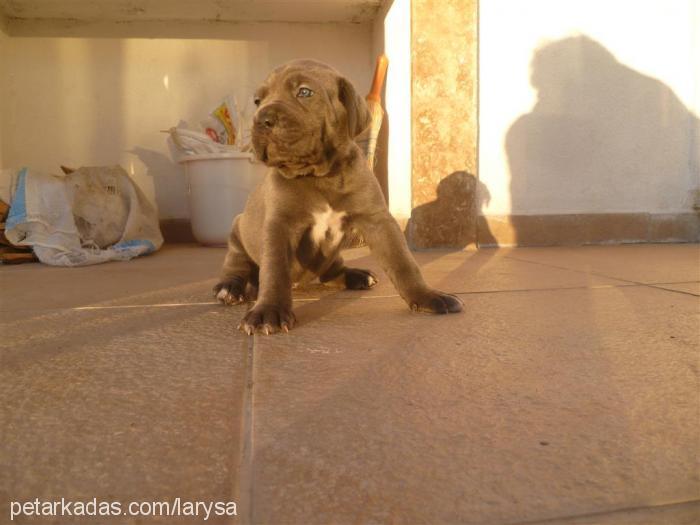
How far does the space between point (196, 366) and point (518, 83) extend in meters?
3.41

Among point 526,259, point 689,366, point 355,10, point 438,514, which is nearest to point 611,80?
point 526,259

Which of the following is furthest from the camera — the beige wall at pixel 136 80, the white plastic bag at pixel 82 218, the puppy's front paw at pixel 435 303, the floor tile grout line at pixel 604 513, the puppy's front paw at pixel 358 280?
the beige wall at pixel 136 80

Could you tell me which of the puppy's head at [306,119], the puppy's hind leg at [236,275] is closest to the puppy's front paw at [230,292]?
the puppy's hind leg at [236,275]

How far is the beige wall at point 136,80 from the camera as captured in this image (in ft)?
15.9

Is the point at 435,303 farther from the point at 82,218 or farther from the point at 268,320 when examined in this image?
the point at 82,218

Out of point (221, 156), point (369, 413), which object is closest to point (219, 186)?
point (221, 156)

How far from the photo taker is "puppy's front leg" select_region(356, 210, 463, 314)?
1734mm

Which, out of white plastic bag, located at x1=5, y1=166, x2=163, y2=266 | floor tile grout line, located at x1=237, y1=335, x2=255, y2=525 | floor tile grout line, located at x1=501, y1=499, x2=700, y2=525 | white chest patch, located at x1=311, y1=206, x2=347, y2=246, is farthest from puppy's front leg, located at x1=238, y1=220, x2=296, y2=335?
white plastic bag, located at x1=5, y1=166, x2=163, y2=266

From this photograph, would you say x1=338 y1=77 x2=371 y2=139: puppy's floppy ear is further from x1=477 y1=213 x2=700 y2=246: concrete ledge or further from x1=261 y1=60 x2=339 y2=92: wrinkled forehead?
x1=477 y1=213 x2=700 y2=246: concrete ledge

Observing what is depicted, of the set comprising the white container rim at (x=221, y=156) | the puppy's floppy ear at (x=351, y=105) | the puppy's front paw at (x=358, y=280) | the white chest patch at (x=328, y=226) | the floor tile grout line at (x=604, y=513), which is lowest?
the puppy's front paw at (x=358, y=280)

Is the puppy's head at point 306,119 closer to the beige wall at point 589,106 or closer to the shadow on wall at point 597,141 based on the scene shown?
the beige wall at point 589,106

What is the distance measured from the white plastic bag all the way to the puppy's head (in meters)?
2.03

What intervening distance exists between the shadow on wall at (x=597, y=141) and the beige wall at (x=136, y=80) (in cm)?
180

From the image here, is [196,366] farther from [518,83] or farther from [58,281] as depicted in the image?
[518,83]
